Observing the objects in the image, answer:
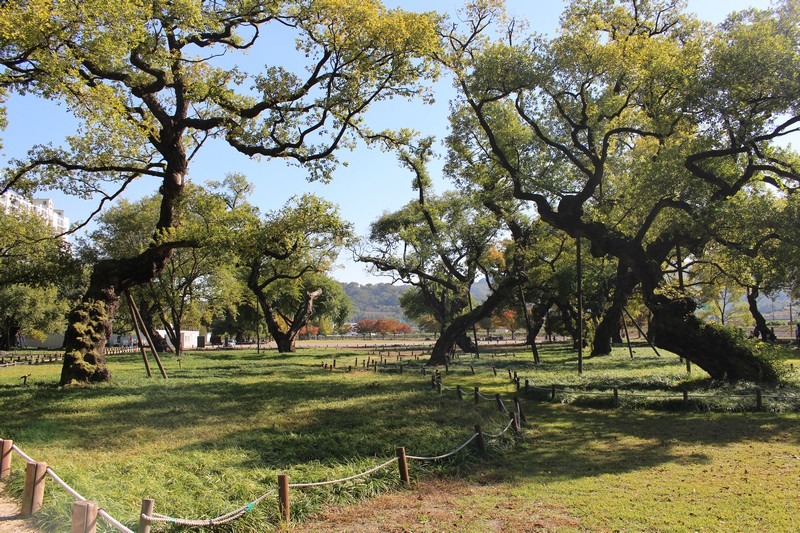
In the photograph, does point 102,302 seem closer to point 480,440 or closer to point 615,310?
point 480,440

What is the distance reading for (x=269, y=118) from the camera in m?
18.0

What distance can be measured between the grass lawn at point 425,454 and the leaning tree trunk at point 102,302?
1.41 metres

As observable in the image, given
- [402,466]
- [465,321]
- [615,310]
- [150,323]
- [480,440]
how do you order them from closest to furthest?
[402,466], [480,440], [465,321], [615,310], [150,323]

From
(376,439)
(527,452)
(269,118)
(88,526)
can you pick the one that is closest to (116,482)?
(88,526)

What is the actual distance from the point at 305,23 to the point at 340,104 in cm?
278

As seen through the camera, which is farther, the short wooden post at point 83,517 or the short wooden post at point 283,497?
the short wooden post at point 283,497

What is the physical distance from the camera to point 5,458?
8.14 metres

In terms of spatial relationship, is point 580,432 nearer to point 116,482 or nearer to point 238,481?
point 238,481

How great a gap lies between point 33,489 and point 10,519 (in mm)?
437

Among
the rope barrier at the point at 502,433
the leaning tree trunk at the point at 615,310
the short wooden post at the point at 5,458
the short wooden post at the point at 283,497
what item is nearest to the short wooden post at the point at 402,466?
the short wooden post at the point at 283,497

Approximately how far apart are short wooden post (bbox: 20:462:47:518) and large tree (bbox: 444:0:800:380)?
59.3 feet

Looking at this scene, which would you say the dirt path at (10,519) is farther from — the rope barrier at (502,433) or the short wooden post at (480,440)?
the rope barrier at (502,433)

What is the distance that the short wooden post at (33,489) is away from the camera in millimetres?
6523

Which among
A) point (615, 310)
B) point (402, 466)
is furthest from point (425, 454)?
point (615, 310)
